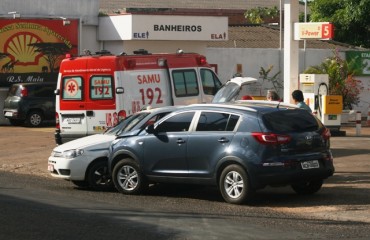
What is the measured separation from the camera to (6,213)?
478 inches

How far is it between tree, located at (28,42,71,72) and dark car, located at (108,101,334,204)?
19.8m

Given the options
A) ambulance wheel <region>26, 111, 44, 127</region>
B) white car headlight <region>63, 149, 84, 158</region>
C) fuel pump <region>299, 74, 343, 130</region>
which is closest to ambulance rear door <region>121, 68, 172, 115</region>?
white car headlight <region>63, 149, 84, 158</region>

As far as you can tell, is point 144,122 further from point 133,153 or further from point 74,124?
point 74,124

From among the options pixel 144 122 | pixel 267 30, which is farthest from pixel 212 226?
pixel 267 30

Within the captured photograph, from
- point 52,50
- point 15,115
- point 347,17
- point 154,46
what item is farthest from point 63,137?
point 347,17

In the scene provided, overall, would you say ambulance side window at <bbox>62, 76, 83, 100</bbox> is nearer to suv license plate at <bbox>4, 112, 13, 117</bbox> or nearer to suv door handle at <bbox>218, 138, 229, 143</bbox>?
suv door handle at <bbox>218, 138, 229, 143</bbox>

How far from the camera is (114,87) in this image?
1895 centimetres

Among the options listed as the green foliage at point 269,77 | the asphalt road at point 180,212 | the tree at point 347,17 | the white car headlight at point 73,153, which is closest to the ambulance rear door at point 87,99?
the asphalt road at point 180,212

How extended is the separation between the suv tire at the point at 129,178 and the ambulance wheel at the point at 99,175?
2.48 ft

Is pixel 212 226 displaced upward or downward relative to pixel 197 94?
downward

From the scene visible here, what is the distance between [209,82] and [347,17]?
74.1ft

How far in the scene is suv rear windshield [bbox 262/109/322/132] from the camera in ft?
43.1

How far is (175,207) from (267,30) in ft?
103

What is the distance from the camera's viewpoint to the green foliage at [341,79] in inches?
1254
